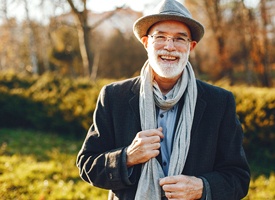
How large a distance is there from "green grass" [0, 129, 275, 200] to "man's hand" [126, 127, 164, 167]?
2.83m

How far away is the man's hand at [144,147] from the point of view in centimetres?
189

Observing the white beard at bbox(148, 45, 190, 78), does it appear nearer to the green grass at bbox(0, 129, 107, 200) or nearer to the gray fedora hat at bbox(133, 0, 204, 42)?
the gray fedora hat at bbox(133, 0, 204, 42)

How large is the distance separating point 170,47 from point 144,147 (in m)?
0.62

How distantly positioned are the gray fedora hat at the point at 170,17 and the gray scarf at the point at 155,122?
262 mm

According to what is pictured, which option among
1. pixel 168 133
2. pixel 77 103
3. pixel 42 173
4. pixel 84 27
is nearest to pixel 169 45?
pixel 168 133

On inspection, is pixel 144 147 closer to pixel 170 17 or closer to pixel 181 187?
pixel 181 187

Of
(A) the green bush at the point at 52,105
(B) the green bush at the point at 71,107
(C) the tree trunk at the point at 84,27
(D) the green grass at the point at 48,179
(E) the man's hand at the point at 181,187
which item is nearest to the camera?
(E) the man's hand at the point at 181,187

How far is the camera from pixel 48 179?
5.34 metres

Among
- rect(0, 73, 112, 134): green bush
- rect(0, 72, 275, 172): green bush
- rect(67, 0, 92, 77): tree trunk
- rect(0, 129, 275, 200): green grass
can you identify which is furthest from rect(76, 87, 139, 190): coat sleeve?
rect(67, 0, 92, 77): tree trunk

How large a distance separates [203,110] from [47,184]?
363 cm

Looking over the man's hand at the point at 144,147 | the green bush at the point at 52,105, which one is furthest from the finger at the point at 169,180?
the green bush at the point at 52,105

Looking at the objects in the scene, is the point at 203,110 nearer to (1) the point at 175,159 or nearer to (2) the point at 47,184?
(1) the point at 175,159

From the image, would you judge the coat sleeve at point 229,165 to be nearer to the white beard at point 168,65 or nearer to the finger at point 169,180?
the finger at point 169,180

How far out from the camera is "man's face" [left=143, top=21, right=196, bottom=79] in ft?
6.64
